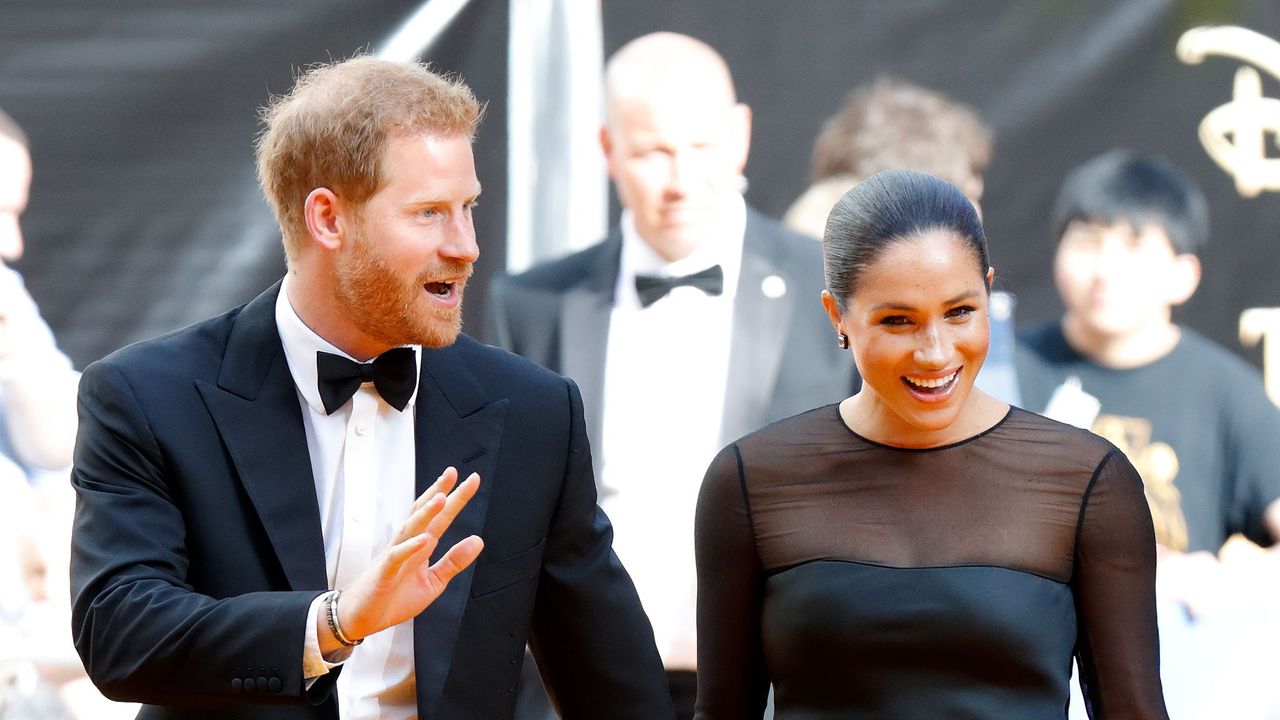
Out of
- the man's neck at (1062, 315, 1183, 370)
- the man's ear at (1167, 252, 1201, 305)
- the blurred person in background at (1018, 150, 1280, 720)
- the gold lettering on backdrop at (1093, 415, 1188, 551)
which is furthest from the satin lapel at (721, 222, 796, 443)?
the man's ear at (1167, 252, 1201, 305)

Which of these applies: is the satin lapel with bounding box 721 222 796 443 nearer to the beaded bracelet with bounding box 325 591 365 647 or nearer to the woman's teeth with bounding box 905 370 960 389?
the woman's teeth with bounding box 905 370 960 389

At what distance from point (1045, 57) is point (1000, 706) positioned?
7.77ft

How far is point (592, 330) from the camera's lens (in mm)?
3957

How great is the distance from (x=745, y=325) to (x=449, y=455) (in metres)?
1.73

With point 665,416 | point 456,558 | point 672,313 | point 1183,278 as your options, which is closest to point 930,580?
point 456,558

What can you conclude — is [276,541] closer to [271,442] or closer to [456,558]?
[271,442]

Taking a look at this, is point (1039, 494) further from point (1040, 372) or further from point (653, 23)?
point (653, 23)

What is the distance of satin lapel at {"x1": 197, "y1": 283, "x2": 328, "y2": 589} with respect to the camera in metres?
2.16

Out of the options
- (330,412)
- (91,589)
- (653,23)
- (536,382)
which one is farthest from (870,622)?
(653,23)

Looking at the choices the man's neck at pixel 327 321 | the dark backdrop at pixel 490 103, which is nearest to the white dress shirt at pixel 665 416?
the dark backdrop at pixel 490 103

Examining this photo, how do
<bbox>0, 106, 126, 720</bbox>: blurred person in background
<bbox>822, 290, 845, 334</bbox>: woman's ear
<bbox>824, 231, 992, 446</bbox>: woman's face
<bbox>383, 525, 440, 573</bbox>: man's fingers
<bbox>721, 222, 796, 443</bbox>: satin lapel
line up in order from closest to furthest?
<bbox>383, 525, 440, 573</bbox>: man's fingers → <bbox>824, 231, 992, 446</bbox>: woman's face → <bbox>822, 290, 845, 334</bbox>: woman's ear → <bbox>0, 106, 126, 720</bbox>: blurred person in background → <bbox>721, 222, 796, 443</bbox>: satin lapel

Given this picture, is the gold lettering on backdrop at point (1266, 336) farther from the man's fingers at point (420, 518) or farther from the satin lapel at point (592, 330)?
the man's fingers at point (420, 518)

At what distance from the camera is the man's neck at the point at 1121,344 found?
396 cm

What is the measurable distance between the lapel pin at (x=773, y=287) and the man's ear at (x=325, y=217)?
6.10ft
